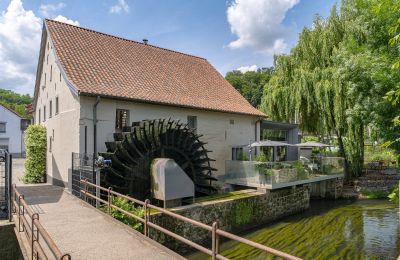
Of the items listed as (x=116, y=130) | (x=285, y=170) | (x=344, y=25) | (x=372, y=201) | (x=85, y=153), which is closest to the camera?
(x=85, y=153)

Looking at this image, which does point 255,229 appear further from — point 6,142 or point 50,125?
point 6,142

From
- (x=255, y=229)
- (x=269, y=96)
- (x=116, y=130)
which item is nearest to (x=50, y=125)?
(x=116, y=130)

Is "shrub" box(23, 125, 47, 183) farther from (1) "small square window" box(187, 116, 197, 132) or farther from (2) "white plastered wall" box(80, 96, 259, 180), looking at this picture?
(1) "small square window" box(187, 116, 197, 132)

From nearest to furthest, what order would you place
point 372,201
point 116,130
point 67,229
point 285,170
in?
1. point 67,229
2. point 116,130
3. point 285,170
4. point 372,201

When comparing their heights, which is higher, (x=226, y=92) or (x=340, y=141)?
(x=226, y=92)

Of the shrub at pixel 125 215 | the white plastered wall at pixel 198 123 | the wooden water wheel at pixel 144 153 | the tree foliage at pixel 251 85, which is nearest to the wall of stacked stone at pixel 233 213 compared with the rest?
the shrub at pixel 125 215

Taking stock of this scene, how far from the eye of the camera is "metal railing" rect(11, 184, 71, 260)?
3.84 meters

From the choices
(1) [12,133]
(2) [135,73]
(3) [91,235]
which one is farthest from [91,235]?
(1) [12,133]

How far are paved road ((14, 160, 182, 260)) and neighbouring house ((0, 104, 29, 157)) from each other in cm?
3049

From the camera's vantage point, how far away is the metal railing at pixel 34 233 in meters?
3.84

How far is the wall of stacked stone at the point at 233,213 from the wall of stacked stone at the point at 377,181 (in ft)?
17.8

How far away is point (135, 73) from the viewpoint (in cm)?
1434

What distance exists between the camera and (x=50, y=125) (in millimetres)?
14695

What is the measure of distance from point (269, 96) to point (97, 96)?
1238 cm
